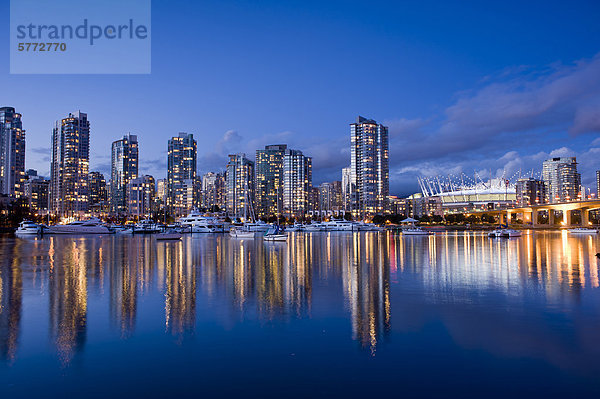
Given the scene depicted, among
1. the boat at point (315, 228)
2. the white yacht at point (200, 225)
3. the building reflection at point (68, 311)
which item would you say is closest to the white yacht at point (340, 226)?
the boat at point (315, 228)

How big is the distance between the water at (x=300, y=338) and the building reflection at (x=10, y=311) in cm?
9

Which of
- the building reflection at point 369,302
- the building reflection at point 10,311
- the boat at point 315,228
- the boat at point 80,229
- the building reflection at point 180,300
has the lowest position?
the boat at point 315,228

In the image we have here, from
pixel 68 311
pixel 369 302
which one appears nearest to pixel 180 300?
pixel 68 311

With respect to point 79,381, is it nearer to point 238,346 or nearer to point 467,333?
point 238,346

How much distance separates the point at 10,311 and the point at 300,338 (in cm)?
1217

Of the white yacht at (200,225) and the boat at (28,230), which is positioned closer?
the boat at (28,230)

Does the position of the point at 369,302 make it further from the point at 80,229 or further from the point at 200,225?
the point at 80,229

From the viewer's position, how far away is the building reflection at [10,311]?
39.1ft

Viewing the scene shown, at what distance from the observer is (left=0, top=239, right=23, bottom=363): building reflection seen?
39.1ft

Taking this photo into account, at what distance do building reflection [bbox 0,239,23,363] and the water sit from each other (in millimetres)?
90

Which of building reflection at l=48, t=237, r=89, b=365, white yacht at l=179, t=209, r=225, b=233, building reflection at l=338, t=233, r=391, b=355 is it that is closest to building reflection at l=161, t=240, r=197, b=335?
building reflection at l=48, t=237, r=89, b=365

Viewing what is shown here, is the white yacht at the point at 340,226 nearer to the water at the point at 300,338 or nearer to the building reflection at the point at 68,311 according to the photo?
the building reflection at the point at 68,311

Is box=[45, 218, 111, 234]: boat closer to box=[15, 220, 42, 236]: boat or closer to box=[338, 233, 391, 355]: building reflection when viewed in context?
box=[15, 220, 42, 236]: boat

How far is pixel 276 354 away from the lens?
11320 mm
